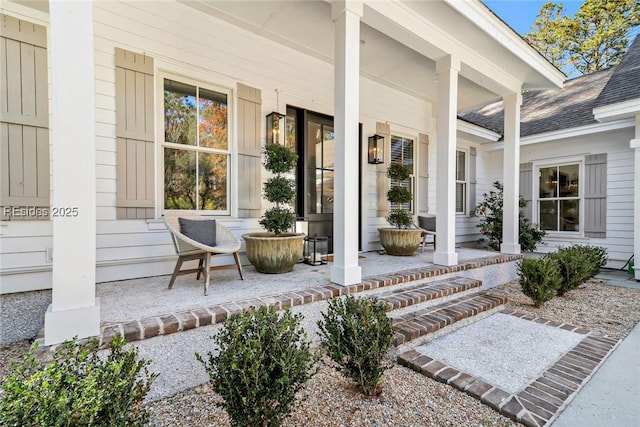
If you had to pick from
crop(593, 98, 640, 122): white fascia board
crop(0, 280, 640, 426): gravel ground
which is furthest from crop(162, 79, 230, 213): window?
crop(593, 98, 640, 122): white fascia board

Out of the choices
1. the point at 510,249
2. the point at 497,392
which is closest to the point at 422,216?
the point at 510,249

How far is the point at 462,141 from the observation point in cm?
705

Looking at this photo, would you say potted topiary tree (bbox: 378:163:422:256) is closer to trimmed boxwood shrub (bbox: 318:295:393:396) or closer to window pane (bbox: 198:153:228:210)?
window pane (bbox: 198:153:228:210)

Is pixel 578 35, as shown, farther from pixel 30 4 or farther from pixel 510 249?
pixel 30 4

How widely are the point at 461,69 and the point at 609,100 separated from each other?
2982 millimetres

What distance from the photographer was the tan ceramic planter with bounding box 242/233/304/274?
3207mm

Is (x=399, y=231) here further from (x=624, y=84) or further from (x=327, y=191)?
(x=624, y=84)

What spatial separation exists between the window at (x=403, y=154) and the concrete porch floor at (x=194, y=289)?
7.74 ft

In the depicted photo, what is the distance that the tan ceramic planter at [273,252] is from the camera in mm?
3207

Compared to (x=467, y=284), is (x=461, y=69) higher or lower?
higher

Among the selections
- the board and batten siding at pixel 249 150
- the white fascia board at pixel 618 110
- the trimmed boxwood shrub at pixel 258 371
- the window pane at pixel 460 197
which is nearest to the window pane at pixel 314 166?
the board and batten siding at pixel 249 150

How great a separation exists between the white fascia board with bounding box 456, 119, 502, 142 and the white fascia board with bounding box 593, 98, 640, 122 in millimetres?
1955

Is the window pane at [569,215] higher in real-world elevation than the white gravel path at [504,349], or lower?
higher

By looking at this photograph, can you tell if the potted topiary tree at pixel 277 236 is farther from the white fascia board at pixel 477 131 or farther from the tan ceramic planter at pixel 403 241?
the white fascia board at pixel 477 131
